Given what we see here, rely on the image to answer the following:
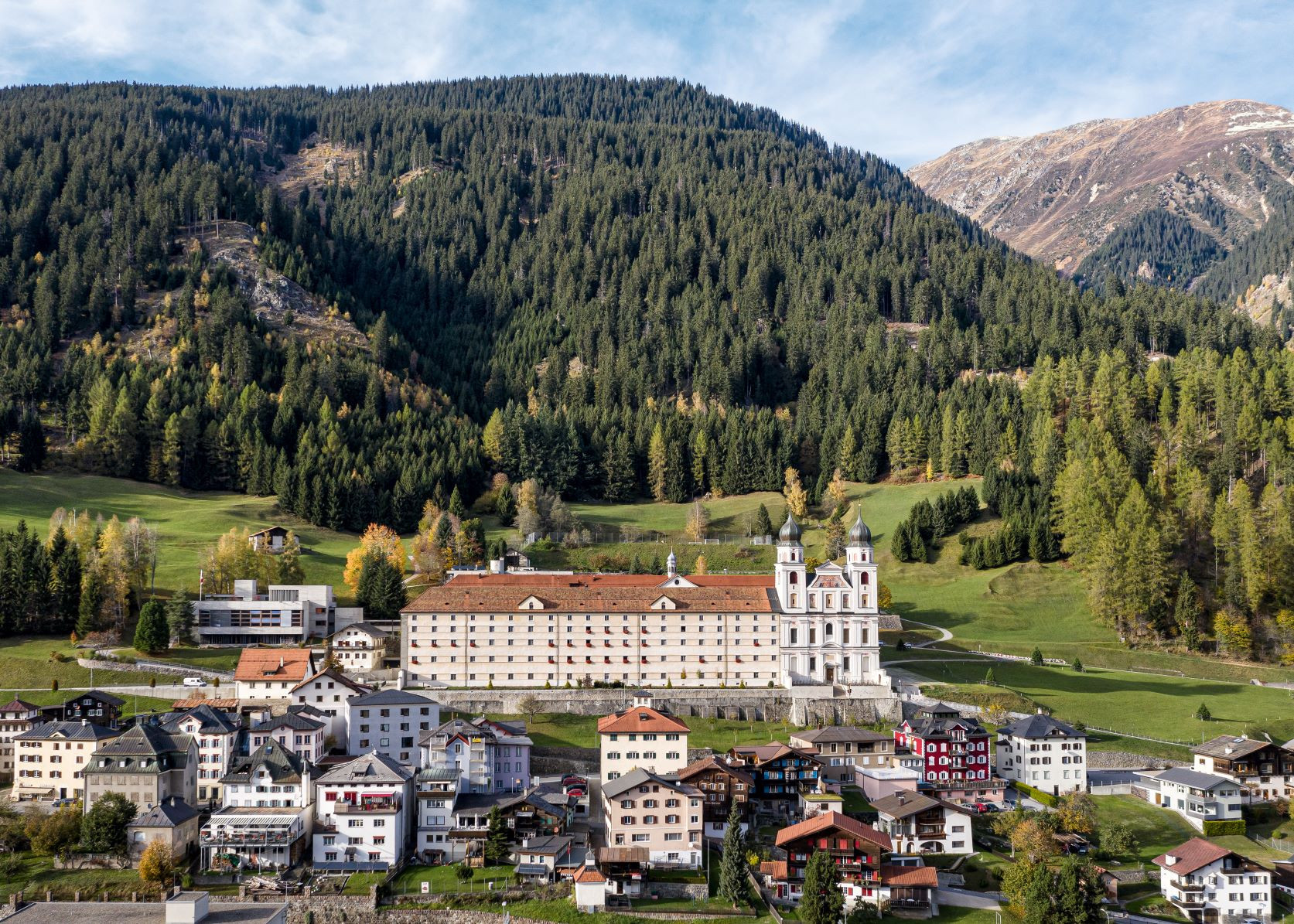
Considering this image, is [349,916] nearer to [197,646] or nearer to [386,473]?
[197,646]

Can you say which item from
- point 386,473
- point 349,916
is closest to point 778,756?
point 349,916

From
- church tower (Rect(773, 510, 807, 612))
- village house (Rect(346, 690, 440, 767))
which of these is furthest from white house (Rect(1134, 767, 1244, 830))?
village house (Rect(346, 690, 440, 767))

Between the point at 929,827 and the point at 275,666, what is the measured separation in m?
48.9

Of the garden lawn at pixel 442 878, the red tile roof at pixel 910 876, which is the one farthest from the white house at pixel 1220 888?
the garden lawn at pixel 442 878

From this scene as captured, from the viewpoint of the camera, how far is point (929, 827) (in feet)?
225

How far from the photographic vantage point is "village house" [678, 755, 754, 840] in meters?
71.4

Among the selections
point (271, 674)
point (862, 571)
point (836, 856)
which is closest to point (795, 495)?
point (862, 571)

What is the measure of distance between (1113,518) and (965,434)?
36072 mm

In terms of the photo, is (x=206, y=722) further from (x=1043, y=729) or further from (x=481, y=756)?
(x=1043, y=729)

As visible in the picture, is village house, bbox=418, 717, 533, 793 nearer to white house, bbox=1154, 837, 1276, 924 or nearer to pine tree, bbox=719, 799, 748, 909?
pine tree, bbox=719, 799, 748, 909

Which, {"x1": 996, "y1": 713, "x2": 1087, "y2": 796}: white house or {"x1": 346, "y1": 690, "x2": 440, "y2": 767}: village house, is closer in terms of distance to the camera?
{"x1": 996, "y1": 713, "x2": 1087, "y2": 796}: white house

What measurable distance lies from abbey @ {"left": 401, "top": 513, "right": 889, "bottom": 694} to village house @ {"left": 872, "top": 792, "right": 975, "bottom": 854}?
25277 mm

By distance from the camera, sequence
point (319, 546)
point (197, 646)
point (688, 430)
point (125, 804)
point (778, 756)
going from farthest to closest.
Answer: point (688, 430) < point (319, 546) < point (197, 646) < point (778, 756) < point (125, 804)

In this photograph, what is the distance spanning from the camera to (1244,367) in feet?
497
